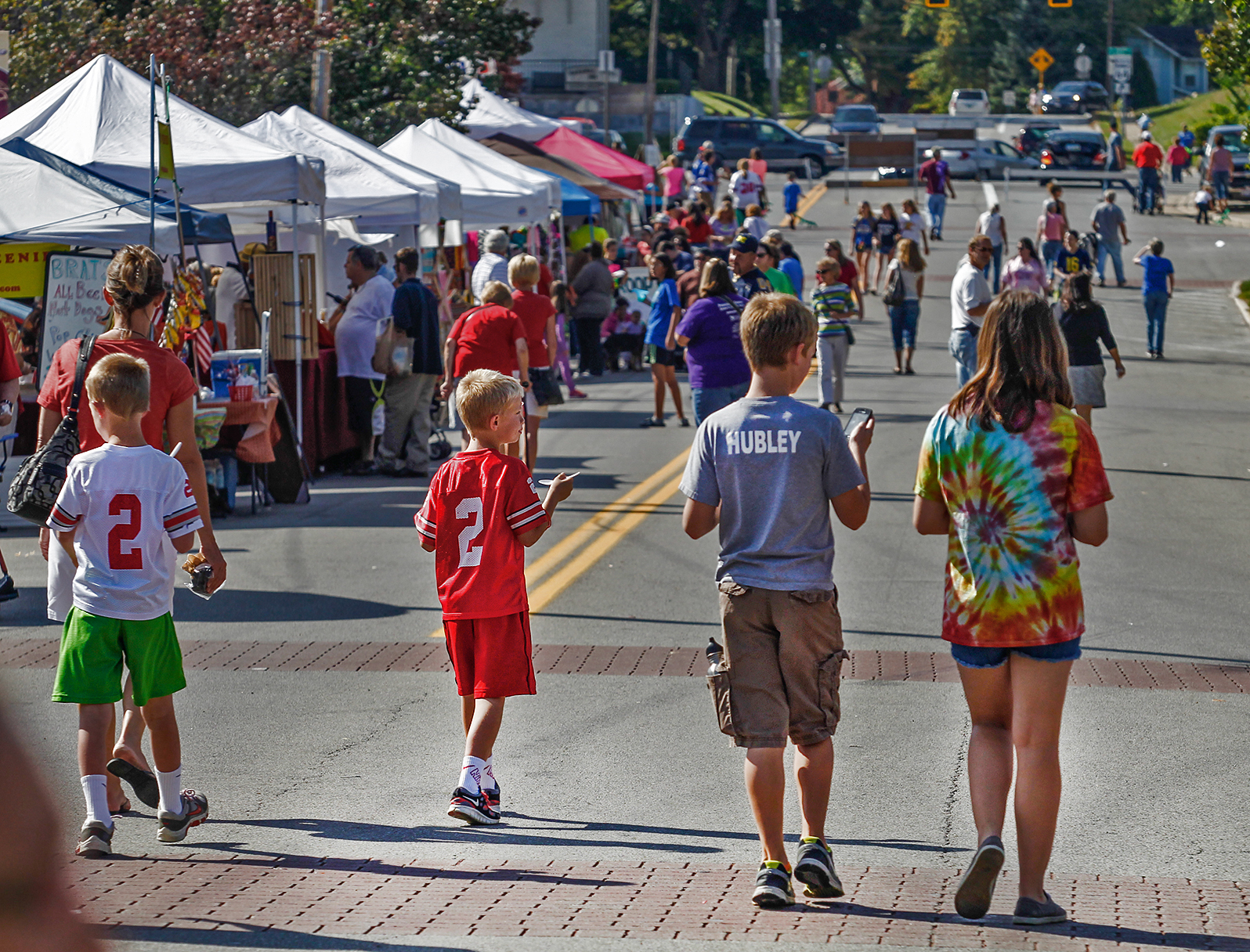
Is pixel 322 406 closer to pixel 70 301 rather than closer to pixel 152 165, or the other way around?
pixel 70 301

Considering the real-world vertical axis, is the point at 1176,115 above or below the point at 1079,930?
above

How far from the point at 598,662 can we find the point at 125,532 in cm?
322

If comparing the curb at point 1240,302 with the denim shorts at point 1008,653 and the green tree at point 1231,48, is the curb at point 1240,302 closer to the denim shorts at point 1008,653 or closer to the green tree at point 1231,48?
the green tree at point 1231,48

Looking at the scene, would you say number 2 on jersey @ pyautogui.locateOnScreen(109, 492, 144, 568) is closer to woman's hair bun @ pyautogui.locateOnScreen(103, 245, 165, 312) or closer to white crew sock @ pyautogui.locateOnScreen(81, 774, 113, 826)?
white crew sock @ pyautogui.locateOnScreen(81, 774, 113, 826)

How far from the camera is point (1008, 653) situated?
15.4ft

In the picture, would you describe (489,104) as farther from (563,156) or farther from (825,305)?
(825,305)

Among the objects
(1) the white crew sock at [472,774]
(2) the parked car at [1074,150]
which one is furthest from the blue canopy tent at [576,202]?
(2) the parked car at [1074,150]

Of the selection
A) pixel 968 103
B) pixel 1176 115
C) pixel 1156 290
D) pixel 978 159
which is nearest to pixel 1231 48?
pixel 1156 290

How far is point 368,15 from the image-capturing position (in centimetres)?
2866

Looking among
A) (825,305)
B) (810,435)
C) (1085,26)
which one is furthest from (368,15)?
(1085,26)

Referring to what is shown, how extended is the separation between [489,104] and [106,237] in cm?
1872

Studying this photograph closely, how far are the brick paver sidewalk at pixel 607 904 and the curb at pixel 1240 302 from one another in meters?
24.5

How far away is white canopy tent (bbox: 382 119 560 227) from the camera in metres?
19.2

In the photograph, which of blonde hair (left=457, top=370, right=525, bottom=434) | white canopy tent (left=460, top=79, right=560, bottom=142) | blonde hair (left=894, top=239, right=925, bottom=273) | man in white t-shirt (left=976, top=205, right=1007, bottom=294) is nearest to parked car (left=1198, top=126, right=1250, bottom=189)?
man in white t-shirt (left=976, top=205, right=1007, bottom=294)
